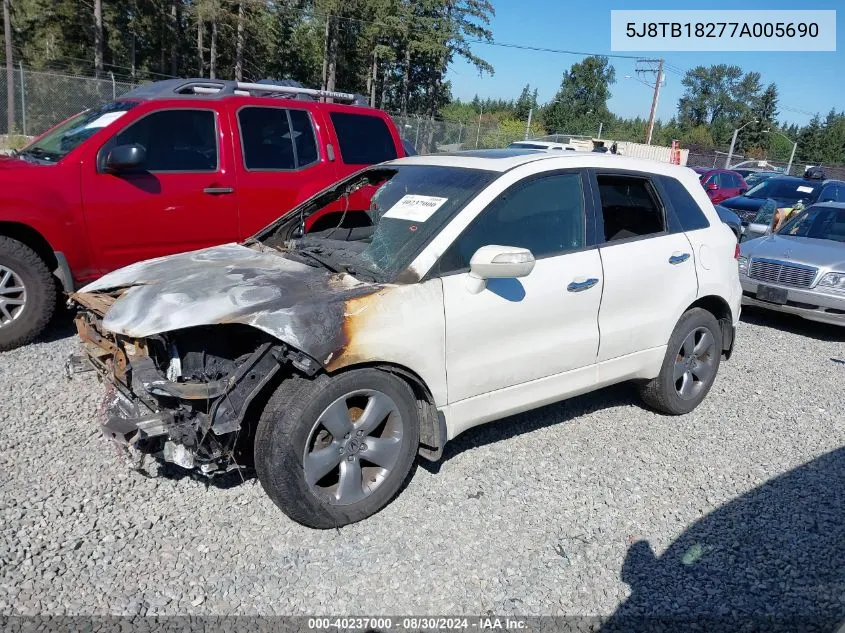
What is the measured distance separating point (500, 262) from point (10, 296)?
12.9 feet

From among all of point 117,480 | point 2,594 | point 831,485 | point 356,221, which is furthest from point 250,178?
point 831,485

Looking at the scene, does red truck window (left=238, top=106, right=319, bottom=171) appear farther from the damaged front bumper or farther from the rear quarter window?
the rear quarter window

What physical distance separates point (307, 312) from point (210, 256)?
1.23m

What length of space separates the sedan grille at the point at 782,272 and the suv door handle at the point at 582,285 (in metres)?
4.65

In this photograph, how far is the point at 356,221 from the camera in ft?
14.3

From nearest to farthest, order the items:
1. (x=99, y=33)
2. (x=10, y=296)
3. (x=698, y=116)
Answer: (x=10, y=296) → (x=99, y=33) → (x=698, y=116)

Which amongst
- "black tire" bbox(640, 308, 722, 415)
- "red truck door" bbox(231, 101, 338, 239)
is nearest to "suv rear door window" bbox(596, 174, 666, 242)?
"black tire" bbox(640, 308, 722, 415)

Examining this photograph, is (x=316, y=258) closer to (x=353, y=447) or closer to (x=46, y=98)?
(x=353, y=447)

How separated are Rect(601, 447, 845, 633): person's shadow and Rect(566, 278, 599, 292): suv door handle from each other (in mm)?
1404

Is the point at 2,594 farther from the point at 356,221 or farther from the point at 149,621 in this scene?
the point at 356,221

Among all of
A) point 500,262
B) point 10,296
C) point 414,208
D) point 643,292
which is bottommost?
point 10,296

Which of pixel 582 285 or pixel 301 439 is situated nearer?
pixel 301 439

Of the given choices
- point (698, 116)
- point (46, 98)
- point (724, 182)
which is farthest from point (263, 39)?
point (698, 116)

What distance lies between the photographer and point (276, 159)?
19.9 feet
